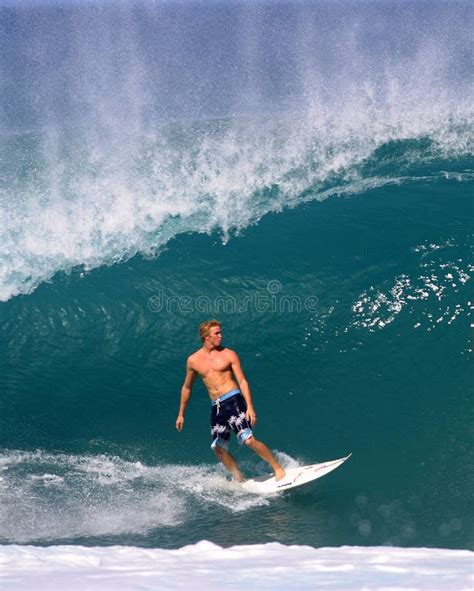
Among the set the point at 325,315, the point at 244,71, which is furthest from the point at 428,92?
the point at 244,71

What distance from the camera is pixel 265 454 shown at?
7.64 m

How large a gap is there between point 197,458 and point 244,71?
74.2ft

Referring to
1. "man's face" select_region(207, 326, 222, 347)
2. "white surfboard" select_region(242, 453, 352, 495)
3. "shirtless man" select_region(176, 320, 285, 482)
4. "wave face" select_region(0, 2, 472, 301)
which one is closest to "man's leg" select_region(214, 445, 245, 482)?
"shirtless man" select_region(176, 320, 285, 482)

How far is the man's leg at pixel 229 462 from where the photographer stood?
25.4 feet

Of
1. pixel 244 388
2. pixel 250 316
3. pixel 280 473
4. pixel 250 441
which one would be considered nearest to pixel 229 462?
pixel 250 441

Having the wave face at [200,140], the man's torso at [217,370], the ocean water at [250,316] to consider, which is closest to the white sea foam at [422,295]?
the ocean water at [250,316]

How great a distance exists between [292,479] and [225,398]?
0.97 m

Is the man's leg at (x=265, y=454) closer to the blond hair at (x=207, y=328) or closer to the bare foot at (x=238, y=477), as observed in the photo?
the bare foot at (x=238, y=477)

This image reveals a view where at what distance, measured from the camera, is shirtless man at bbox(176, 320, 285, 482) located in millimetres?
7602

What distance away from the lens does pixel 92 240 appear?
39.5 feet

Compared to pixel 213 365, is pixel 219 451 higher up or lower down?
lower down

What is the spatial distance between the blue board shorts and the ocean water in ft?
1.50

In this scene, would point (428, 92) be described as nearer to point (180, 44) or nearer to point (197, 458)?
point (197, 458)

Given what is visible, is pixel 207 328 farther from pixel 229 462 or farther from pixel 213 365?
pixel 229 462
